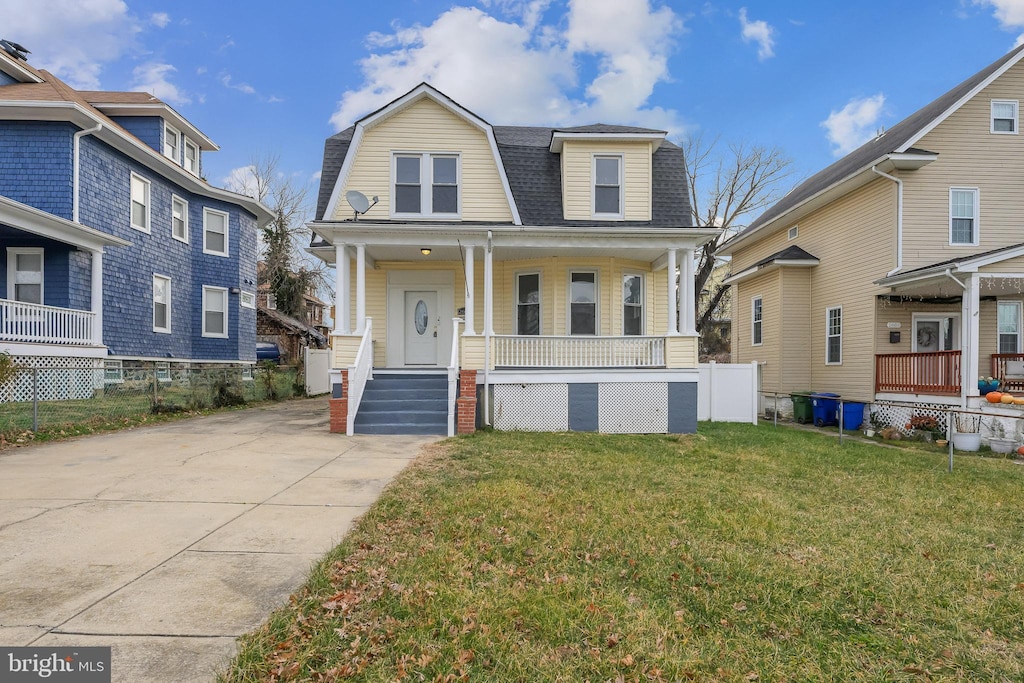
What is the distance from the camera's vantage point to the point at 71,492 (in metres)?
5.29

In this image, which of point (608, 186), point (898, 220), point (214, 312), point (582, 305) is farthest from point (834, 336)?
point (214, 312)

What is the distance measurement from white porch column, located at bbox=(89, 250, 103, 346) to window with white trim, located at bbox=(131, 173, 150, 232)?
2.34m

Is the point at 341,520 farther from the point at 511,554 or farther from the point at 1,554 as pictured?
the point at 1,554

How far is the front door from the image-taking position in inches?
520

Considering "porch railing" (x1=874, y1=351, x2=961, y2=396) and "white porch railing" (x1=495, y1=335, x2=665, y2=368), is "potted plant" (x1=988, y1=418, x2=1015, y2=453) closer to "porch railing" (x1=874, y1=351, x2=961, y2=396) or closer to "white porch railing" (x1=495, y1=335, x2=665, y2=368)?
"porch railing" (x1=874, y1=351, x2=961, y2=396)

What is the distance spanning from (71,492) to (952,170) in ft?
58.4

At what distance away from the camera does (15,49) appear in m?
Answer: 16.1

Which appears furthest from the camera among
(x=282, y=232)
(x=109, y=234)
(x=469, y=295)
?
(x=282, y=232)

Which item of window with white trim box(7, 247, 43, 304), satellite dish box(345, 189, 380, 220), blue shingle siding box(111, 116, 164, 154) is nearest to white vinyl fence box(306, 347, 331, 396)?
window with white trim box(7, 247, 43, 304)

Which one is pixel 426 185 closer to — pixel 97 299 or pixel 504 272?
pixel 504 272

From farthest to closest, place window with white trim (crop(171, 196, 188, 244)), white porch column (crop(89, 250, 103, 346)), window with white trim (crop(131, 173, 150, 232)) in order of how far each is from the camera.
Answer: window with white trim (crop(171, 196, 188, 244)) < window with white trim (crop(131, 173, 150, 232)) < white porch column (crop(89, 250, 103, 346))

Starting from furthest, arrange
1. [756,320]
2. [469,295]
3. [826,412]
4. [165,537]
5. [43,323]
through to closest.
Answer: [756,320], [826,412], [43,323], [469,295], [165,537]

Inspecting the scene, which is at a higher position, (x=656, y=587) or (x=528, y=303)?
(x=528, y=303)

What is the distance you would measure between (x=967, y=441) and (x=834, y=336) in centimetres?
516
